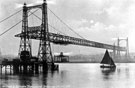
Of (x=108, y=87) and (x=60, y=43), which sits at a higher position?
(x=60, y=43)

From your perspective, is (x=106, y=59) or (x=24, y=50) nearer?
(x=24, y=50)

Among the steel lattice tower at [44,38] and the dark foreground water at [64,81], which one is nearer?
the dark foreground water at [64,81]

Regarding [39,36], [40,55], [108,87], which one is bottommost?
[108,87]

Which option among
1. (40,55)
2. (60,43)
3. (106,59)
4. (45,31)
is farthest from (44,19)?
(106,59)

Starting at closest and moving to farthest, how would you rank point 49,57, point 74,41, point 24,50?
point 24,50 → point 49,57 → point 74,41

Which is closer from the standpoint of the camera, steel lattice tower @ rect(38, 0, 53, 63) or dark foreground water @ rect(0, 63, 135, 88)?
dark foreground water @ rect(0, 63, 135, 88)

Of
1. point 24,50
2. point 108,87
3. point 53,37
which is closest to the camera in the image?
point 108,87

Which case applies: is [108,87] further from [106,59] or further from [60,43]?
[106,59]

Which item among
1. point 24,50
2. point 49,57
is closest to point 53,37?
point 49,57

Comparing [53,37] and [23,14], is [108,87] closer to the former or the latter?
[23,14]
